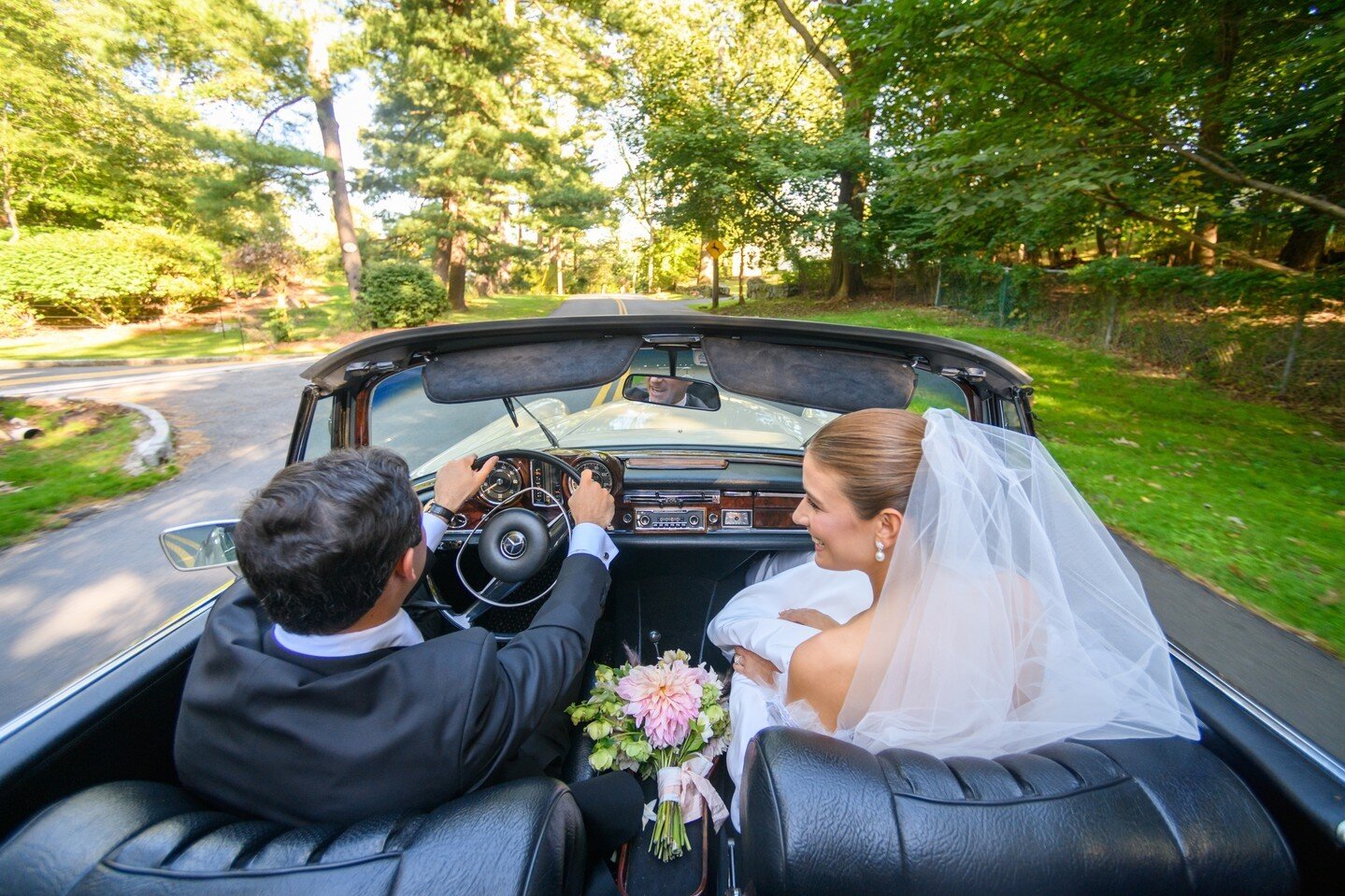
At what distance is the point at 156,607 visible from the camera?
406 cm

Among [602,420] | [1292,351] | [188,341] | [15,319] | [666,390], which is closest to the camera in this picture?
[666,390]

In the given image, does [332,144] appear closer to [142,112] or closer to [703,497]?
[142,112]

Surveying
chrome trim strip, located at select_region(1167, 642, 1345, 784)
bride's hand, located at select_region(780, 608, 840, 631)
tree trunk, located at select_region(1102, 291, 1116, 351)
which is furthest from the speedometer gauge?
tree trunk, located at select_region(1102, 291, 1116, 351)

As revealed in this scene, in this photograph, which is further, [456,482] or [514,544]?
[514,544]

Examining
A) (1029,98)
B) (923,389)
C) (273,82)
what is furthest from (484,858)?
(273,82)

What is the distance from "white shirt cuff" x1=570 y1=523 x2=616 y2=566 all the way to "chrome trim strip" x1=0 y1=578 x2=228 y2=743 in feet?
3.91

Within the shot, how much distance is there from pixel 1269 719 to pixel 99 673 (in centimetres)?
297

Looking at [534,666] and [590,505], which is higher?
[590,505]

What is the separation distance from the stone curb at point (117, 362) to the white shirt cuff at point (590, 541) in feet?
53.2

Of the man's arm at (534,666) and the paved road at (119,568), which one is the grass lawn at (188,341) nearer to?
the paved road at (119,568)

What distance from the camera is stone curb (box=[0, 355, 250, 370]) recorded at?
42.3ft

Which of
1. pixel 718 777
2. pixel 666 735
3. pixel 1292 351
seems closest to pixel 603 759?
pixel 666 735

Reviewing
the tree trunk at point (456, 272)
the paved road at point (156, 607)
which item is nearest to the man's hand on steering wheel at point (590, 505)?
the paved road at point (156, 607)

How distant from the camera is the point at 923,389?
98.0 inches
